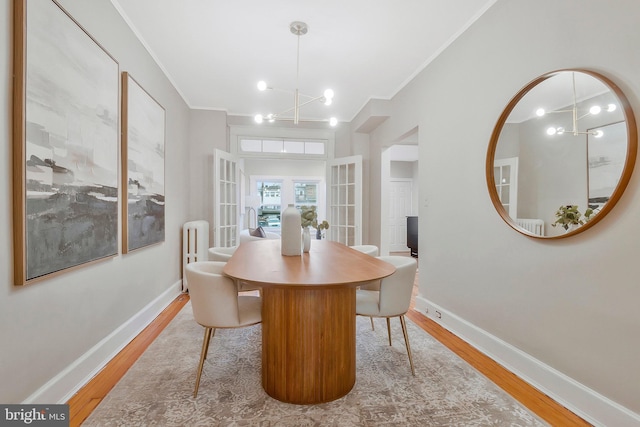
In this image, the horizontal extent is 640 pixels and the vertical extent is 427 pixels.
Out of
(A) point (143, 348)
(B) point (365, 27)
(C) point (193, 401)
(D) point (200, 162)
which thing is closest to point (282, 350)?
Result: (C) point (193, 401)

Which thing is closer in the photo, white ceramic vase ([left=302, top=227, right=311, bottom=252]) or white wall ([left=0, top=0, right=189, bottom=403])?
white wall ([left=0, top=0, right=189, bottom=403])

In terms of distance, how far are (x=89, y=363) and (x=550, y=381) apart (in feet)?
9.60

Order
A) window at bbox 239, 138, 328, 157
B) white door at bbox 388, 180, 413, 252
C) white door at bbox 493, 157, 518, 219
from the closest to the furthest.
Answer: white door at bbox 493, 157, 518, 219, window at bbox 239, 138, 328, 157, white door at bbox 388, 180, 413, 252

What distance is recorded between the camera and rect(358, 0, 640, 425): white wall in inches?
57.5

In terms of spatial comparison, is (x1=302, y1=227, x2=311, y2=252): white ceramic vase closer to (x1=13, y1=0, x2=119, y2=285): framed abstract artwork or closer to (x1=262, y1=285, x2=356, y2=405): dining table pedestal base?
(x1=262, y1=285, x2=356, y2=405): dining table pedestal base

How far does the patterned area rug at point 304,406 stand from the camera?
156cm

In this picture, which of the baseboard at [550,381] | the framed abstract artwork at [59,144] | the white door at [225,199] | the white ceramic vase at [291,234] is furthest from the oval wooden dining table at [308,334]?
the white door at [225,199]

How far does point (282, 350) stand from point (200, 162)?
3.76 metres

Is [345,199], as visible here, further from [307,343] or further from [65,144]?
[65,144]

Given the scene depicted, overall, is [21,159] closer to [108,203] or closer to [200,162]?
[108,203]

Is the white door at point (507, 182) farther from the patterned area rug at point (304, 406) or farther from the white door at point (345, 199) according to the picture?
the white door at point (345, 199)

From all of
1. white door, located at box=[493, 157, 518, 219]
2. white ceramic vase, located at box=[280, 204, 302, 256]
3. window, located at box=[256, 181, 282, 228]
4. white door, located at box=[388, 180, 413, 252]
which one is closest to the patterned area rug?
white ceramic vase, located at box=[280, 204, 302, 256]

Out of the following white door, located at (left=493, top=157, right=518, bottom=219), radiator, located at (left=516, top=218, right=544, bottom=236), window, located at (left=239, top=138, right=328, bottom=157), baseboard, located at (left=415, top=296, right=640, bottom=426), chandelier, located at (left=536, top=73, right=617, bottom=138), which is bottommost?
baseboard, located at (left=415, top=296, right=640, bottom=426)

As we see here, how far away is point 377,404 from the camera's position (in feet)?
5.53
